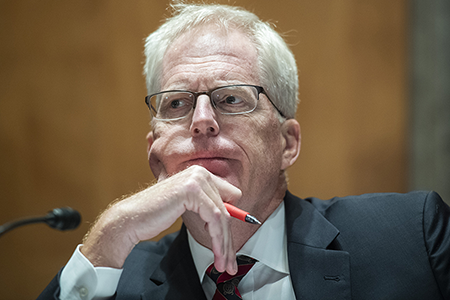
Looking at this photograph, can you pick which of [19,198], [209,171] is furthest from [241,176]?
[19,198]

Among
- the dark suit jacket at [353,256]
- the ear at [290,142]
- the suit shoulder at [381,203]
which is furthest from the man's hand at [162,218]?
the suit shoulder at [381,203]

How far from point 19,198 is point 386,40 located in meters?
2.95

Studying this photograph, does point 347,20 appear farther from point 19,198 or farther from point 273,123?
point 19,198

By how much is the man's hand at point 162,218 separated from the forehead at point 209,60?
0.39m

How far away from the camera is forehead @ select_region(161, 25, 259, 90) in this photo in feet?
4.75

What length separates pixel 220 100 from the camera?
4.76 ft

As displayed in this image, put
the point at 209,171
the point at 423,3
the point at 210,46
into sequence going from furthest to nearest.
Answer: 1. the point at 423,3
2. the point at 210,46
3. the point at 209,171

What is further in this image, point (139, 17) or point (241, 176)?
point (139, 17)

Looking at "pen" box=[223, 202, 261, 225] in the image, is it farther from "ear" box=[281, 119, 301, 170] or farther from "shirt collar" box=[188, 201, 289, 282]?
"ear" box=[281, 119, 301, 170]

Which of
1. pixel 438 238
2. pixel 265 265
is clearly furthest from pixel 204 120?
pixel 438 238

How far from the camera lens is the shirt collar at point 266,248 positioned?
145cm

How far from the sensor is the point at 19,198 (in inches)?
113

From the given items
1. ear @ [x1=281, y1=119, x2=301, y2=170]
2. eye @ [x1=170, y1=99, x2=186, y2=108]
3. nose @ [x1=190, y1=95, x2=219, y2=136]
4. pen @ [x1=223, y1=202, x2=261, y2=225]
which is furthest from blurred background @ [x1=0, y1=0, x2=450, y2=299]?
pen @ [x1=223, y1=202, x2=261, y2=225]

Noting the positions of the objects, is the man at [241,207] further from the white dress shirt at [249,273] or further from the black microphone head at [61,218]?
the black microphone head at [61,218]
